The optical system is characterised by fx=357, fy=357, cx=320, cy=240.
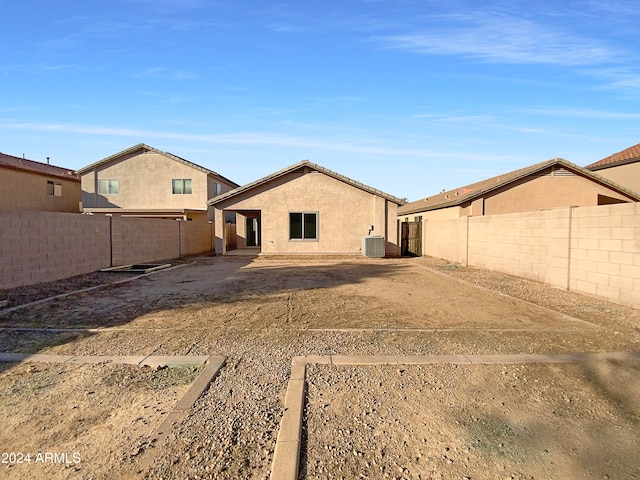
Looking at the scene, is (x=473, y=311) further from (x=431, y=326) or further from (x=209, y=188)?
(x=209, y=188)

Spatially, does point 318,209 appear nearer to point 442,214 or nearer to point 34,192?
point 442,214

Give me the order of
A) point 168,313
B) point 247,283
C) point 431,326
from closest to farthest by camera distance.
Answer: point 431,326, point 168,313, point 247,283

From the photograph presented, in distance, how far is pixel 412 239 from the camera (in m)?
22.3

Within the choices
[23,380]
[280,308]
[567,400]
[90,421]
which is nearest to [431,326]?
[567,400]

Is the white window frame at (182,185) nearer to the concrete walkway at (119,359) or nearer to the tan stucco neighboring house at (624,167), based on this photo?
the concrete walkway at (119,359)

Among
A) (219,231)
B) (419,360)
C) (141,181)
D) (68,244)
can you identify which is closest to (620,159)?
(219,231)

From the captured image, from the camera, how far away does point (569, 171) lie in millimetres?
18562

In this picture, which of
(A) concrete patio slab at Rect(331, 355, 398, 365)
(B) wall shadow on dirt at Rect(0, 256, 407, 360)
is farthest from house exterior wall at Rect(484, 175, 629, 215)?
(A) concrete patio slab at Rect(331, 355, 398, 365)

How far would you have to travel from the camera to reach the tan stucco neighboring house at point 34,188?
63.6 feet

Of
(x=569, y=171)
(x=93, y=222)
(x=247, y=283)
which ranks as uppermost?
(x=569, y=171)

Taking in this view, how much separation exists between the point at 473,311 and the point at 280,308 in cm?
388

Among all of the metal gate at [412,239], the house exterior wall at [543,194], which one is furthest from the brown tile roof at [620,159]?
the metal gate at [412,239]

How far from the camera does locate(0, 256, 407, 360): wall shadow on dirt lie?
5825mm

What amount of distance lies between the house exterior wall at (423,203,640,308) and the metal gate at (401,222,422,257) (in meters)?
6.57
